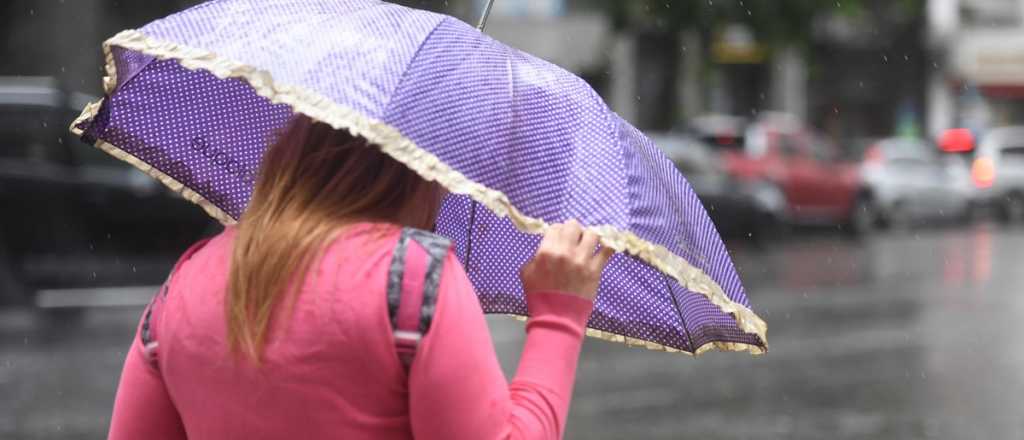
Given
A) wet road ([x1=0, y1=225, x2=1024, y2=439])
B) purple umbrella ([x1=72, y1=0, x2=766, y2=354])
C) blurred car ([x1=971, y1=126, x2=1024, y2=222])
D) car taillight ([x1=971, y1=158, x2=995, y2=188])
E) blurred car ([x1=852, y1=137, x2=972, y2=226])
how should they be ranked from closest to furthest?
purple umbrella ([x1=72, y1=0, x2=766, y2=354]) < wet road ([x1=0, y1=225, x2=1024, y2=439]) < blurred car ([x1=852, y1=137, x2=972, y2=226]) < blurred car ([x1=971, y1=126, x2=1024, y2=222]) < car taillight ([x1=971, y1=158, x2=995, y2=188])

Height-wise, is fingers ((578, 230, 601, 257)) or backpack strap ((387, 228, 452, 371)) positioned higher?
fingers ((578, 230, 601, 257))

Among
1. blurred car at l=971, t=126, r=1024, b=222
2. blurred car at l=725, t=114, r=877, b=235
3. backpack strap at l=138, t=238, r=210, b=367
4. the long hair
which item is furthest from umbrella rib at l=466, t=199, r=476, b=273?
blurred car at l=971, t=126, r=1024, b=222

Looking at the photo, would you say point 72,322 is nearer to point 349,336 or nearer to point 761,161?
point 349,336

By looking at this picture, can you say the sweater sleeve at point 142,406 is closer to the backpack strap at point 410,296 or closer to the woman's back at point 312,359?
the woman's back at point 312,359

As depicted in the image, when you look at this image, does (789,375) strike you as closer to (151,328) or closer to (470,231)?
(470,231)

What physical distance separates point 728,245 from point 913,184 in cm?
877

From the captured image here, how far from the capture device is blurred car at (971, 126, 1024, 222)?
2842 centimetres

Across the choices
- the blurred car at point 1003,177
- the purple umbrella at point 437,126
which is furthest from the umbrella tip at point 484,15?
the blurred car at point 1003,177

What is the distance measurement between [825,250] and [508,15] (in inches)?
672

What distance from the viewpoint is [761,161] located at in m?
21.2

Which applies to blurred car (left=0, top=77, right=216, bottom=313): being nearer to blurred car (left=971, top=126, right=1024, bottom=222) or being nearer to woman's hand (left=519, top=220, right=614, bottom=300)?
woman's hand (left=519, top=220, right=614, bottom=300)

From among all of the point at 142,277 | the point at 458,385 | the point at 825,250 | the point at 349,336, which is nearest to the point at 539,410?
the point at 458,385

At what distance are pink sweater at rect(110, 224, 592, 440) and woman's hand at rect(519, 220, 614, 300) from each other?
0.08 metres

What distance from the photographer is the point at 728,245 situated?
19.0 metres
